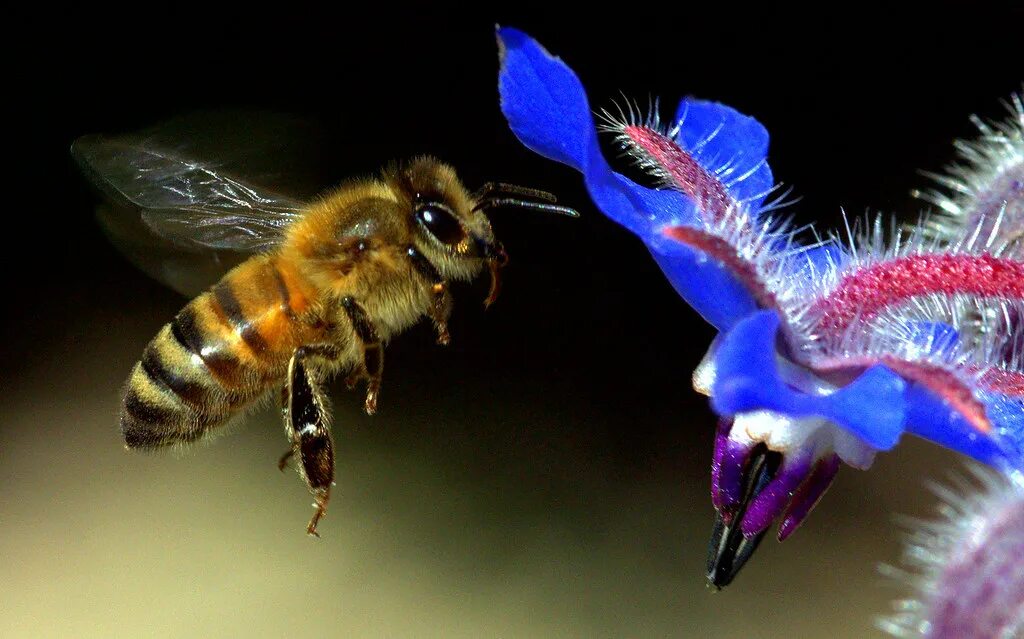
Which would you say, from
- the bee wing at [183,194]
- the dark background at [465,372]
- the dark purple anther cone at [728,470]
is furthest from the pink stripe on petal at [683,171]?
the dark background at [465,372]

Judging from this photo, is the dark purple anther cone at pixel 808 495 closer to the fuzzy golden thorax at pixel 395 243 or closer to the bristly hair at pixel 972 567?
the bristly hair at pixel 972 567

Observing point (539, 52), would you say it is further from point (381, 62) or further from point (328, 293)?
point (381, 62)

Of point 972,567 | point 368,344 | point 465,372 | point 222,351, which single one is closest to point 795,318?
point 972,567

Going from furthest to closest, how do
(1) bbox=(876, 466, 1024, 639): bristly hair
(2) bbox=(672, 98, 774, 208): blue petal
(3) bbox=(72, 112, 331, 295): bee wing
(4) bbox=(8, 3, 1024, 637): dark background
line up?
(4) bbox=(8, 3, 1024, 637): dark background < (3) bbox=(72, 112, 331, 295): bee wing < (2) bbox=(672, 98, 774, 208): blue petal < (1) bbox=(876, 466, 1024, 639): bristly hair

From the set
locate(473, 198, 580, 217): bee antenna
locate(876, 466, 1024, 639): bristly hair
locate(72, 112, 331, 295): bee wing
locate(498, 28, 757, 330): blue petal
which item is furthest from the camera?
locate(72, 112, 331, 295): bee wing

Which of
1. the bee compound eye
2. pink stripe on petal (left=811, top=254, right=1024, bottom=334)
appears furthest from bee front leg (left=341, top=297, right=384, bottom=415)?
pink stripe on petal (left=811, top=254, right=1024, bottom=334)

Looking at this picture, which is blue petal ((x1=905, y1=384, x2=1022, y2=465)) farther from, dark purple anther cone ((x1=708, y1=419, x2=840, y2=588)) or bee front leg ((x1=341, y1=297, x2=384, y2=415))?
bee front leg ((x1=341, y1=297, x2=384, y2=415))

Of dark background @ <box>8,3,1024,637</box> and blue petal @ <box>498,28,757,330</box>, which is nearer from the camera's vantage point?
blue petal @ <box>498,28,757,330</box>

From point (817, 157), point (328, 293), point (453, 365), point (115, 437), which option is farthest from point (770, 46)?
point (115, 437)
